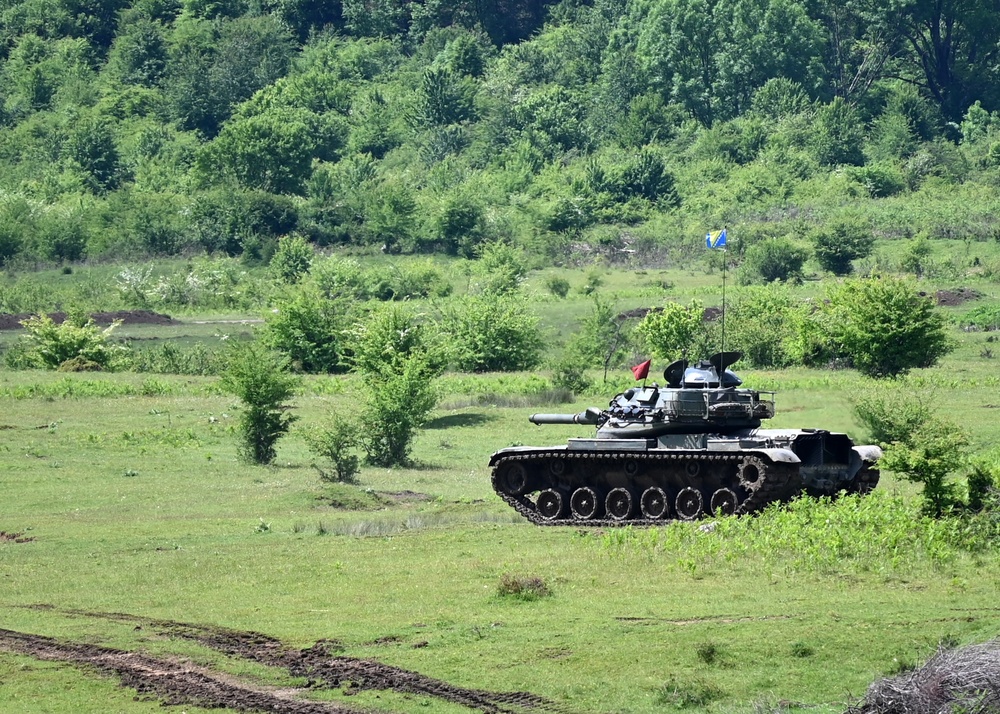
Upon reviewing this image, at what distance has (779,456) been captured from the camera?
2627 cm

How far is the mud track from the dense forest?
53062 millimetres

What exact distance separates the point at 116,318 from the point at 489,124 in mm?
42237

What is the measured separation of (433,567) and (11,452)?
53.1 ft

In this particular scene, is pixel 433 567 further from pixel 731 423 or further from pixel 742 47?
pixel 742 47

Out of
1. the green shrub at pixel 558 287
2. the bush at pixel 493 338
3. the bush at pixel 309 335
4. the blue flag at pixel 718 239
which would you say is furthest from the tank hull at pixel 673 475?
the green shrub at pixel 558 287

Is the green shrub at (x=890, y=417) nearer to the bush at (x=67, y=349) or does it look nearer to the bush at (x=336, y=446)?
the bush at (x=336, y=446)

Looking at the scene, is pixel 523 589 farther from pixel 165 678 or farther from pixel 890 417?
pixel 890 417

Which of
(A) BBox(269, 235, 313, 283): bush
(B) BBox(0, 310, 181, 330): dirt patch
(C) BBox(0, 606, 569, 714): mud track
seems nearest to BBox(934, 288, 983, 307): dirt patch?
(A) BBox(269, 235, 313, 283): bush

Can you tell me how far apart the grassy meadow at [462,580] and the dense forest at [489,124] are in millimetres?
40763

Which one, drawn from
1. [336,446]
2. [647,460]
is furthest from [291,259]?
[647,460]

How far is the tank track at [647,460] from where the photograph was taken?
2653 centimetres

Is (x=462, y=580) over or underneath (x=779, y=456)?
underneath

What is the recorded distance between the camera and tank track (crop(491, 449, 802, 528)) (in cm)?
2653

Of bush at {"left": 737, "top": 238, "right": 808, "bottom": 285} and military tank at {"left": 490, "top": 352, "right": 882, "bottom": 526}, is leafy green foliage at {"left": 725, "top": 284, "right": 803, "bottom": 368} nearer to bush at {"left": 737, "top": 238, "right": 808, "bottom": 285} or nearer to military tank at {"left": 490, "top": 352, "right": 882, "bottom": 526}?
bush at {"left": 737, "top": 238, "right": 808, "bottom": 285}
